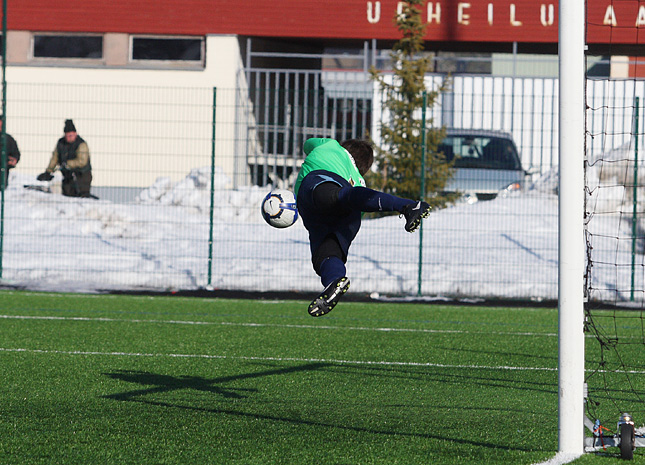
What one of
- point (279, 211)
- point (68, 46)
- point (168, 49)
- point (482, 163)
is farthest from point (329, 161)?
point (68, 46)

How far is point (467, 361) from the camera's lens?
27.5ft

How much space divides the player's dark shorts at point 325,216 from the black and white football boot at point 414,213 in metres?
0.60

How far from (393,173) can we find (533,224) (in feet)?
7.46

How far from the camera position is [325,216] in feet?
21.6

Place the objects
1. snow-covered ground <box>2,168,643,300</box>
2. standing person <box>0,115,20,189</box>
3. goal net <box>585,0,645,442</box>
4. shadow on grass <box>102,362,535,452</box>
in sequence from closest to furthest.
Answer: shadow on grass <box>102,362,535,452</box> → goal net <box>585,0,645,442</box> → snow-covered ground <box>2,168,643,300</box> → standing person <box>0,115,20,189</box>

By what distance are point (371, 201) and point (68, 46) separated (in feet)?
64.0

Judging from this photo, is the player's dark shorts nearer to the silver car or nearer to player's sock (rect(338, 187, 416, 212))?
player's sock (rect(338, 187, 416, 212))

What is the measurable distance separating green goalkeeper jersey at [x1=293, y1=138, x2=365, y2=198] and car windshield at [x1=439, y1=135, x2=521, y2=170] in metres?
6.68

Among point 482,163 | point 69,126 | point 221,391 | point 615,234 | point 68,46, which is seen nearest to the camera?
point 221,391

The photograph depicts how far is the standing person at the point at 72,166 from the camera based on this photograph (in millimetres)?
14312

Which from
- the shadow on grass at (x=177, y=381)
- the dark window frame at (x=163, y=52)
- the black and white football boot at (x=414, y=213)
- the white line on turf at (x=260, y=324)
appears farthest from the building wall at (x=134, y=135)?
the black and white football boot at (x=414, y=213)

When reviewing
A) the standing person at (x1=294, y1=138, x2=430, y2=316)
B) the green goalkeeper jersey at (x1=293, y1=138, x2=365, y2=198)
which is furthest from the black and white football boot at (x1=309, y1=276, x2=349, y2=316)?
the green goalkeeper jersey at (x1=293, y1=138, x2=365, y2=198)

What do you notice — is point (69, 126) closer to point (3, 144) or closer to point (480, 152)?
point (3, 144)

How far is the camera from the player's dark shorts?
6.20 metres
